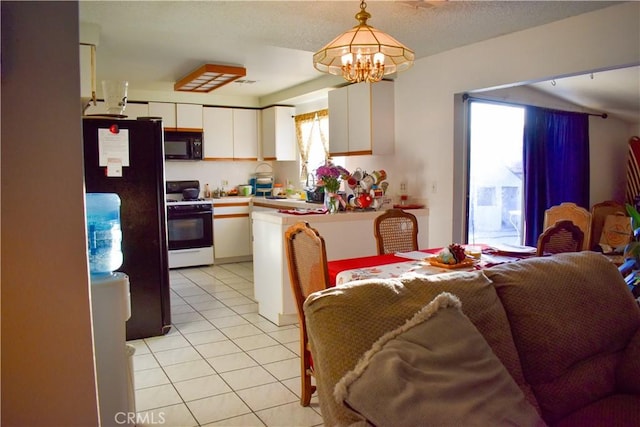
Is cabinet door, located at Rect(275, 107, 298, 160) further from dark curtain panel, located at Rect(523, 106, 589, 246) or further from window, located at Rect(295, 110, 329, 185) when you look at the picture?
dark curtain panel, located at Rect(523, 106, 589, 246)

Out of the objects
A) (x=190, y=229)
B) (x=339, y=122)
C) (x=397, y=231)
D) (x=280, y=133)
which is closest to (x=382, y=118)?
(x=339, y=122)

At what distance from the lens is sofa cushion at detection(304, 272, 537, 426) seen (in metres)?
1.29

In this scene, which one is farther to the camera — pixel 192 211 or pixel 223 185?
pixel 223 185

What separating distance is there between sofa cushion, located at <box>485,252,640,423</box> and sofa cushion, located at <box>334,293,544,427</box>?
296 mm

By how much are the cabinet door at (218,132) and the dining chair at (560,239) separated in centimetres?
486

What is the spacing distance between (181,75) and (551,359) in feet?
15.9

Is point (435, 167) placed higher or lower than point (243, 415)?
higher

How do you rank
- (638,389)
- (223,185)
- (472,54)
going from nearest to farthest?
(638,389) → (472,54) → (223,185)

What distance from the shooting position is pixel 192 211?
6105mm

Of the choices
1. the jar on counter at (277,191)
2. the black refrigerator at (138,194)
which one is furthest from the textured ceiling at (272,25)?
the jar on counter at (277,191)

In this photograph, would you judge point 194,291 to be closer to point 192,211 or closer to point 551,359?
point 192,211

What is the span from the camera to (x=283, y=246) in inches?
146

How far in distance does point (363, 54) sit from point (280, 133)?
13.4 ft

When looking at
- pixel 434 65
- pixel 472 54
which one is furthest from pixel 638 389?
pixel 434 65
